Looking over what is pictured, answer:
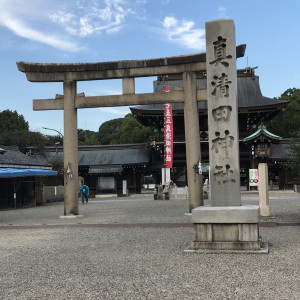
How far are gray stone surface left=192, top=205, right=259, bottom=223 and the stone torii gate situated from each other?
7.01m

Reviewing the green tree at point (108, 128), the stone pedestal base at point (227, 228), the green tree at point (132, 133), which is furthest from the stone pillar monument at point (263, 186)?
the green tree at point (108, 128)

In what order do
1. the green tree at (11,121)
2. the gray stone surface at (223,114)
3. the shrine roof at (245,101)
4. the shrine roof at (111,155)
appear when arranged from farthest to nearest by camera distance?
the green tree at (11,121) → the shrine roof at (111,155) → the shrine roof at (245,101) → the gray stone surface at (223,114)

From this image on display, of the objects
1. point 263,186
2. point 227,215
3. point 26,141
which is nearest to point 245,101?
point 26,141

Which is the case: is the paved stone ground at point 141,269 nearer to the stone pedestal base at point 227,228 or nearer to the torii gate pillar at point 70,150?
the stone pedestal base at point 227,228


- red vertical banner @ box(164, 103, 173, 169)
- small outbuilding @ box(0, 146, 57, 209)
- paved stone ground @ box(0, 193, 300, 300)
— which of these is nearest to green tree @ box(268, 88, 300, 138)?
red vertical banner @ box(164, 103, 173, 169)

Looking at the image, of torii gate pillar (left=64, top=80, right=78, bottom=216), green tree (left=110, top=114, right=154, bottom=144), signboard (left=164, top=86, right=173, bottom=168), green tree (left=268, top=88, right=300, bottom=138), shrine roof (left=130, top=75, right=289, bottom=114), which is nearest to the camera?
torii gate pillar (left=64, top=80, right=78, bottom=216)

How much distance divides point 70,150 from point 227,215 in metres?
9.29

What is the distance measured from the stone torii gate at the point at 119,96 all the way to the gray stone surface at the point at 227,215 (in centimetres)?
701

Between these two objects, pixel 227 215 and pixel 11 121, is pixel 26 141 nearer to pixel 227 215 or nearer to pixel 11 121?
pixel 11 121

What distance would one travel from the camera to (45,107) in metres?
15.6

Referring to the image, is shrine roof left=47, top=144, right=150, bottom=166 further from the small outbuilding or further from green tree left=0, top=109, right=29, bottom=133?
green tree left=0, top=109, right=29, bottom=133

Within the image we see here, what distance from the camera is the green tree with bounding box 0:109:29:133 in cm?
5606

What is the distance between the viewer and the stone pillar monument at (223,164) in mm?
7410

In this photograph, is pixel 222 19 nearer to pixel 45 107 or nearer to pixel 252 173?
pixel 45 107
